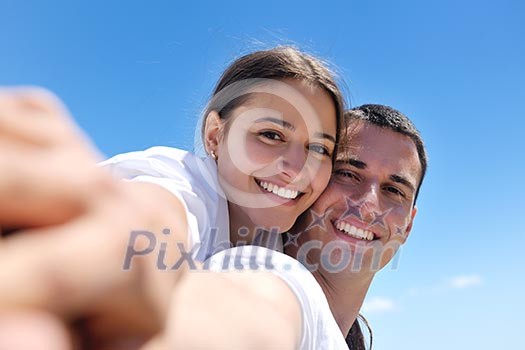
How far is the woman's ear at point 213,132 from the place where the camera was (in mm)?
2203

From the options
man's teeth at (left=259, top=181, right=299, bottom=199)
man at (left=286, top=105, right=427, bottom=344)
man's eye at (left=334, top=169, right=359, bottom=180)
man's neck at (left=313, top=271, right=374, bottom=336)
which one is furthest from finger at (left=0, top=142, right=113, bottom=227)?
man's neck at (left=313, top=271, right=374, bottom=336)

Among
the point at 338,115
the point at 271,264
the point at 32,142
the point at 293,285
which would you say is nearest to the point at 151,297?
the point at 32,142

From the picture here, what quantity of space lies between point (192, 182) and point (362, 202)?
1.26m

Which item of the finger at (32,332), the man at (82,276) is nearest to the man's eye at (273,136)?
the man at (82,276)

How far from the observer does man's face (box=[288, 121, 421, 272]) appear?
8.54 ft

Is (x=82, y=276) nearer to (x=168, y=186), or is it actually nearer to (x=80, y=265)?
(x=80, y=265)

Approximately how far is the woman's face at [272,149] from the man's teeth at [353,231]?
1.87ft

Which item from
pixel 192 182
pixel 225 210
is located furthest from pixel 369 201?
pixel 192 182

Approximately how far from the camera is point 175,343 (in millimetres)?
627

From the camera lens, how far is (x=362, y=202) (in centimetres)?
266

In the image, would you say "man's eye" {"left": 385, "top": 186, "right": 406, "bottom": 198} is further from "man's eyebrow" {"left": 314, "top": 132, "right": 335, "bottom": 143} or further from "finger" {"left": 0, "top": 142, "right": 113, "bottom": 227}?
"finger" {"left": 0, "top": 142, "right": 113, "bottom": 227}

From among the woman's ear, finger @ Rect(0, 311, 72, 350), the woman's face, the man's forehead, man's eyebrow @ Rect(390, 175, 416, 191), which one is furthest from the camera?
man's eyebrow @ Rect(390, 175, 416, 191)

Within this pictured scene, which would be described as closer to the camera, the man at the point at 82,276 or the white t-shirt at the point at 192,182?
the man at the point at 82,276

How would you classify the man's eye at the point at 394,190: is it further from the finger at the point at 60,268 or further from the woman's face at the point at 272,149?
the finger at the point at 60,268
